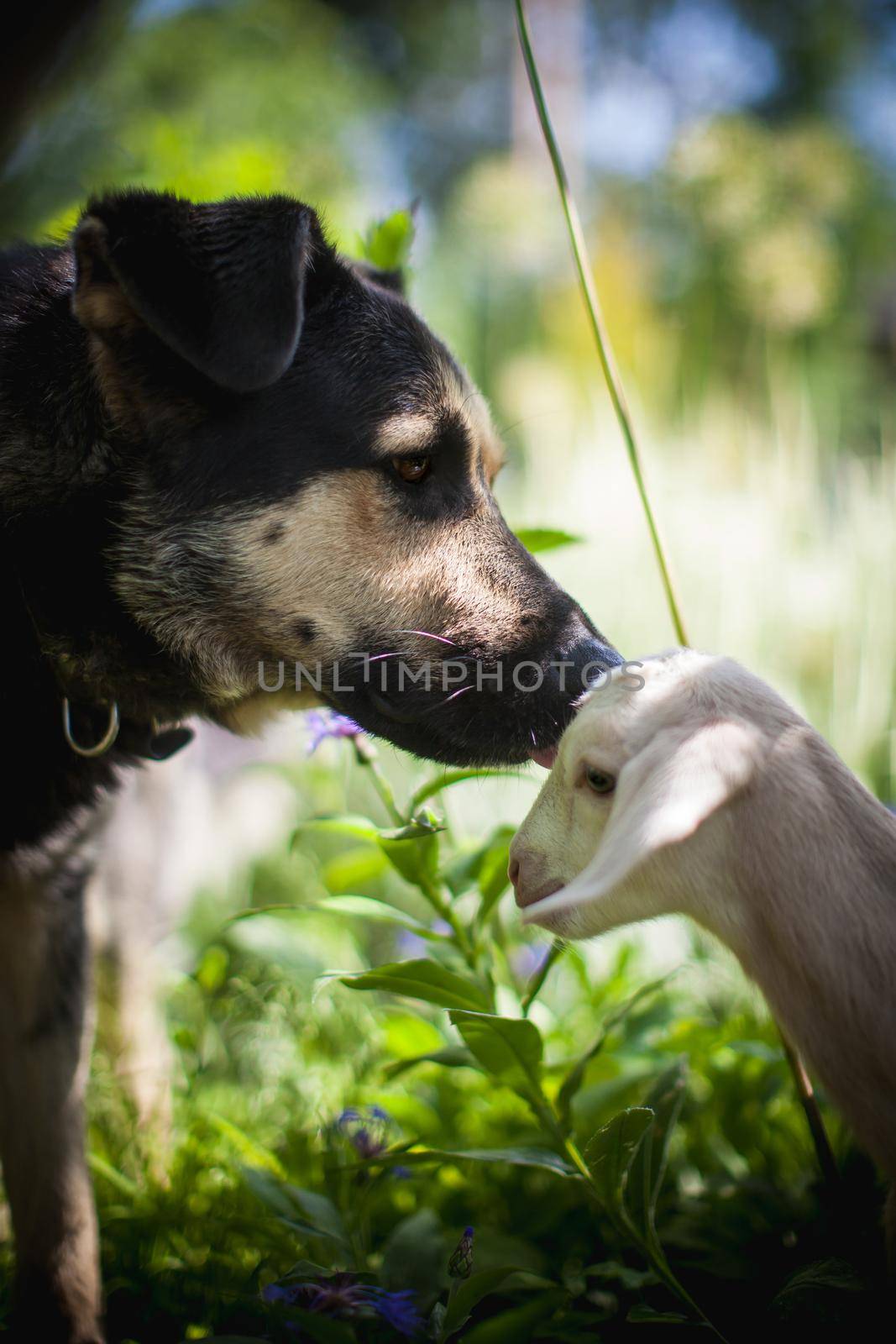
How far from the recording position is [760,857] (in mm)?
1571

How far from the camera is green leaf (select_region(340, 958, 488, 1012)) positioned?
192 cm

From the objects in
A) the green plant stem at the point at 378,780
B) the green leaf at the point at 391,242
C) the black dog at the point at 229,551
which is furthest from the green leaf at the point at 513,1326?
the green leaf at the point at 391,242

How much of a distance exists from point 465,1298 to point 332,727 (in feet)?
3.84

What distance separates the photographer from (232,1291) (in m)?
2.13

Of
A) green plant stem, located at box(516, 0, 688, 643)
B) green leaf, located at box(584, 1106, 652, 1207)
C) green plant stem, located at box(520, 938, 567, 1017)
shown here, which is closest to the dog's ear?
green plant stem, located at box(516, 0, 688, 643)

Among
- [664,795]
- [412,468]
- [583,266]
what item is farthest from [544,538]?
[664,795]

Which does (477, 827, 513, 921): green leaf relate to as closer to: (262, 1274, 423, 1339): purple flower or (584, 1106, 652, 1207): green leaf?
(584, 1106, 652, 1207): green leaf

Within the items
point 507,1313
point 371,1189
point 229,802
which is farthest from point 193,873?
point 507,1313

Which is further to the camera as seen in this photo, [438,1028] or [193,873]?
[193,873]

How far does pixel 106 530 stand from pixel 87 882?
38.2 inches

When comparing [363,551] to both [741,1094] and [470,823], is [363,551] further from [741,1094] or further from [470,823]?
[470,823]

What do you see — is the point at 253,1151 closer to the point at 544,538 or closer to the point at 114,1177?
the point at 114,1177

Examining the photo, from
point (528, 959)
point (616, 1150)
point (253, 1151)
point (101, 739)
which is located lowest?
point (528, 959)

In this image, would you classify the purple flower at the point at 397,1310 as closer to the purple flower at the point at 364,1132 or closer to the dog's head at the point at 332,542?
the purple flower at the point at 364,1132
